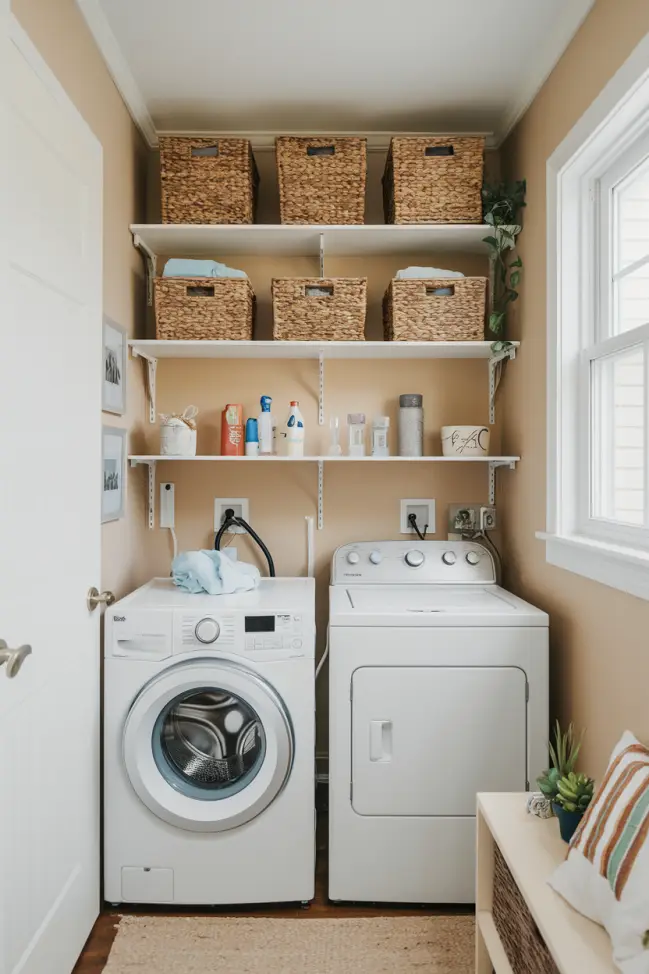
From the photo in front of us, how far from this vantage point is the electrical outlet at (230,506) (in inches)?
105

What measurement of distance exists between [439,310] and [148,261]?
1109 millimetres

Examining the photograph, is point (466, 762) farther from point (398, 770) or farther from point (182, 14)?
point (182, 14)

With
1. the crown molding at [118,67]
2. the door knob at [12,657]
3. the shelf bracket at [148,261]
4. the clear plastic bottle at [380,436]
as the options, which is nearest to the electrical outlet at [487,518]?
the clear plastic bottle at [380,436]

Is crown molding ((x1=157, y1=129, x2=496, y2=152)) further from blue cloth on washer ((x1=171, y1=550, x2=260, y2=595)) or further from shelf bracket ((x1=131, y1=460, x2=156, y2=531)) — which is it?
blue cloth on washer ((x1=171, y1=550, x2=260, y2=595))

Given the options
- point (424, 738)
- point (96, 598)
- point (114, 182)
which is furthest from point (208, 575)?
point (114, 182)

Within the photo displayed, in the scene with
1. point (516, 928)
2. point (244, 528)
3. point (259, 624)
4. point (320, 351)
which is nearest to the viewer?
point (516, 928)

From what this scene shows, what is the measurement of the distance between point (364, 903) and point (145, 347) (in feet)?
6.39

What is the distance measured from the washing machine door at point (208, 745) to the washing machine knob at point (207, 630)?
0.07 meters

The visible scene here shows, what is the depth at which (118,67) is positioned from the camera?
2105mm

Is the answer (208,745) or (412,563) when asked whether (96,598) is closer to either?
(208,745)

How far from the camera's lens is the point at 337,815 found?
2.00m

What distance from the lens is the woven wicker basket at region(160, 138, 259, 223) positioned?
2.33 m

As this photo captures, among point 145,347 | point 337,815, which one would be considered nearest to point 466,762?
point 337,815

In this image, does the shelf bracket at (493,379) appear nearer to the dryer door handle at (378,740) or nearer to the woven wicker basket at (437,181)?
the woven wicker basket at (437,181)
